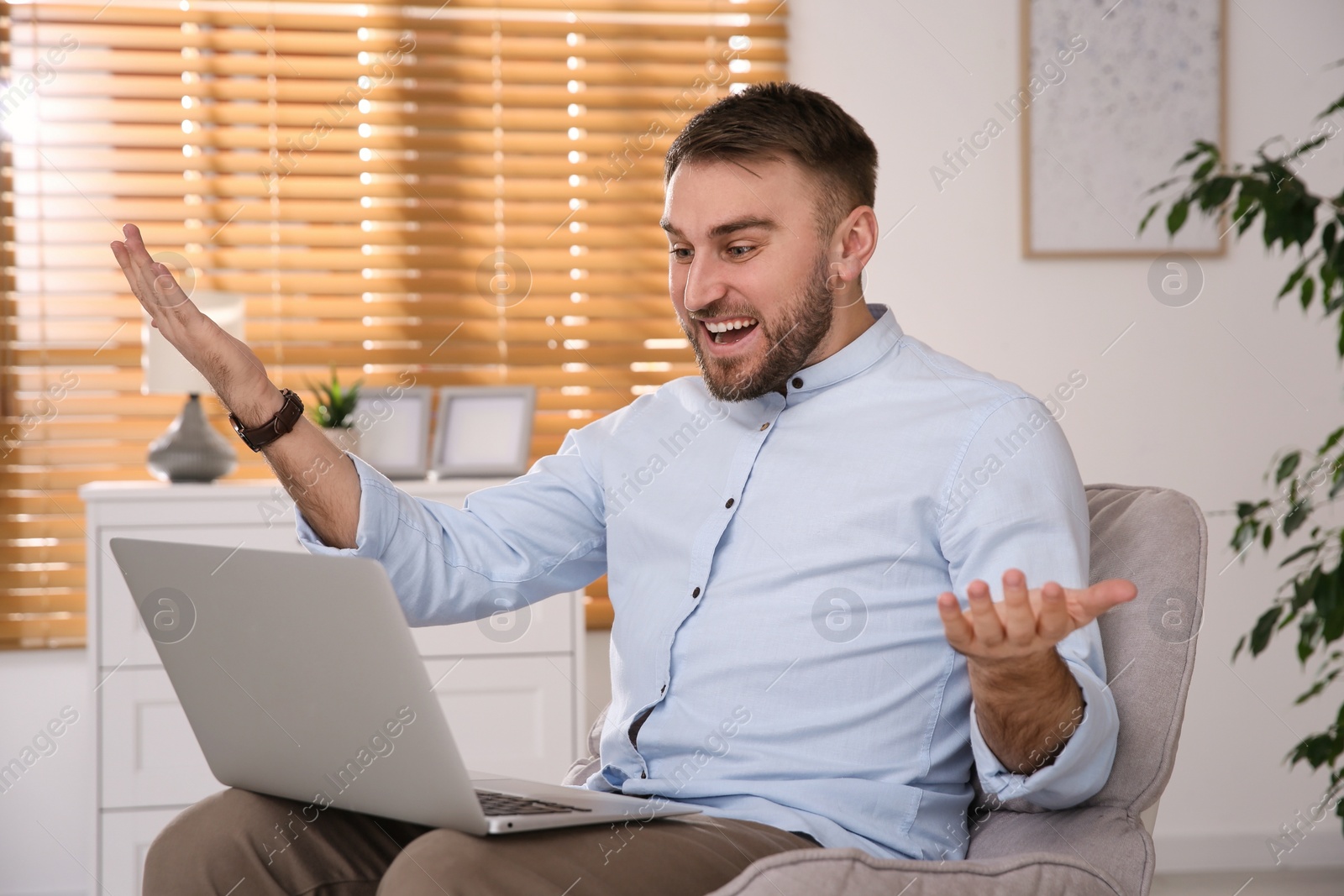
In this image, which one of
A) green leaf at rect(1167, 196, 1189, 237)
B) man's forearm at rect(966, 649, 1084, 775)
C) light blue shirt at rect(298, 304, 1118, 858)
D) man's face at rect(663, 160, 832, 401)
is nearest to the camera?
man's forearm at rect(966, 649, 1084, 775)

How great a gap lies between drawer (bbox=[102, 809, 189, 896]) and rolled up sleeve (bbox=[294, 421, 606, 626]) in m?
1.32

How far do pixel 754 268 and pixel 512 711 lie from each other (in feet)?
4.79

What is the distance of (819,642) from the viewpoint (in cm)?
125

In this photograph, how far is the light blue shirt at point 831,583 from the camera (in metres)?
1.20

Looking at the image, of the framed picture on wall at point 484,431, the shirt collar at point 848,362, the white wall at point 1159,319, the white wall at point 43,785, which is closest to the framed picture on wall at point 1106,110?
the white wall at point 1159,319

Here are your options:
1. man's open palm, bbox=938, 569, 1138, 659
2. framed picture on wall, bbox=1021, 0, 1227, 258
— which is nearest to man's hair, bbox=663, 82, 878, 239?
man's open palm, bbox=938, 569, 1138, 659

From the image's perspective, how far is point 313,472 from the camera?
4.42ft

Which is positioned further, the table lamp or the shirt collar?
the table lamp

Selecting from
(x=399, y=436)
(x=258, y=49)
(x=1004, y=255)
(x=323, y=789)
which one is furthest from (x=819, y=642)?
(x=258, y=49)

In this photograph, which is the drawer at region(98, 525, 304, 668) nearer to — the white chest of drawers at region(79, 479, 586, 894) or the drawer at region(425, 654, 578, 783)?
the white chest of drawers at region(79, 479, 586, 894)

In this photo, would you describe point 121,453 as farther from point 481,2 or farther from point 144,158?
point 481,2

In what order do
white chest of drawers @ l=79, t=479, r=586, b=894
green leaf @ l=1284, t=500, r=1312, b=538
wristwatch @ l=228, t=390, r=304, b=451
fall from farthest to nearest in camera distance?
1. white chest of drawers @ l=79, t=479, r=586, b=894
2. green leaf @ l=1284, t=500, r=1312, b=538
3. wristwatch @ l=228, t=390, r=304, b=451

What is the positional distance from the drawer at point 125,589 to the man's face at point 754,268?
138 centimetres

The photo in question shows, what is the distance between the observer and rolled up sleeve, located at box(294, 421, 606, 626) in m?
1.40
